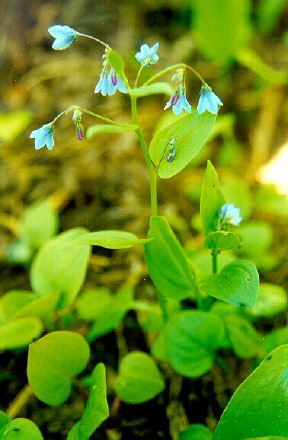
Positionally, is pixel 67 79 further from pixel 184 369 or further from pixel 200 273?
pixel 184 369

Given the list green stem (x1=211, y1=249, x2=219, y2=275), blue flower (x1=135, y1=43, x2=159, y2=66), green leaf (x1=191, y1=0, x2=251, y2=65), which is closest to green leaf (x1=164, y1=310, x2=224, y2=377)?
green stem (x1=211, y1=249, x2=219, y2=275)

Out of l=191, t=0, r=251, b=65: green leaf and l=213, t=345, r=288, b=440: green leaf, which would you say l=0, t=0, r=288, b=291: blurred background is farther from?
l=213, t=345, r=288, b=440: green leaf

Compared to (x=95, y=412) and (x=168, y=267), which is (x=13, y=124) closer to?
(x=168, y=267)

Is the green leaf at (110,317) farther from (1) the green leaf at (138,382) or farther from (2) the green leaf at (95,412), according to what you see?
(2) the green leaf at (95,412)

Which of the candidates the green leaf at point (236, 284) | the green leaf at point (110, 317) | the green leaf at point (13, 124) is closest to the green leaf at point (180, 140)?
the green leaf at point (236, 284)

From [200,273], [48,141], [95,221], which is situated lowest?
[95,221]

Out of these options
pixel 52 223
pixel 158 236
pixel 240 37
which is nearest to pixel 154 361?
pixel 158 236
